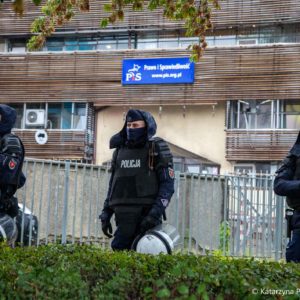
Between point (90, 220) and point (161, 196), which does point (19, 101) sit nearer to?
point (90, 220)

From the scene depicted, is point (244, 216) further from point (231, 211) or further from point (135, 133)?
point (135, 133)

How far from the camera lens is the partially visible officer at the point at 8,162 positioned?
666 centimetres

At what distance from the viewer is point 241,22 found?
2783 centimetres

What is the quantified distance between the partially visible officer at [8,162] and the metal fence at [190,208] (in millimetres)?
2071

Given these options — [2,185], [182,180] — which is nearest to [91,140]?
[182,180]

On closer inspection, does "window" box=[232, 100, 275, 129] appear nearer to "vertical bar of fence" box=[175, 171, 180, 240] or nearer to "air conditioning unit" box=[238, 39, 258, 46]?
"air conditioning unit" box=[238, 39, 258, 46]

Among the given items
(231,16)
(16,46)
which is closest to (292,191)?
(231,16)

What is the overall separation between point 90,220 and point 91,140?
19.7 m

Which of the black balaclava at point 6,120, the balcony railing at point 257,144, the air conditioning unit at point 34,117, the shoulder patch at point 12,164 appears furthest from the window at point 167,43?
the shoulder patch at point 12,164

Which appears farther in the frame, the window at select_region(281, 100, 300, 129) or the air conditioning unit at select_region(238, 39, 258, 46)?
the air conditioning unit at select_region(238, 39, 258, 46)

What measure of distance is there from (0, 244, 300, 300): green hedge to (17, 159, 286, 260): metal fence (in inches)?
193

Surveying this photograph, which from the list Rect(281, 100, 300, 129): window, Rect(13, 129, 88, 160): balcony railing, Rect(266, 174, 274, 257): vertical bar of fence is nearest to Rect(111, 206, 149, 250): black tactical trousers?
Rect(266, 174, 274, 257): vertical bar of fence

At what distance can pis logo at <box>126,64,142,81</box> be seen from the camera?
28.3 m

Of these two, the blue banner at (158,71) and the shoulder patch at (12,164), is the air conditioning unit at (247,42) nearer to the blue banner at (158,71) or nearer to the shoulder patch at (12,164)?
the blue banner at (158,71)
